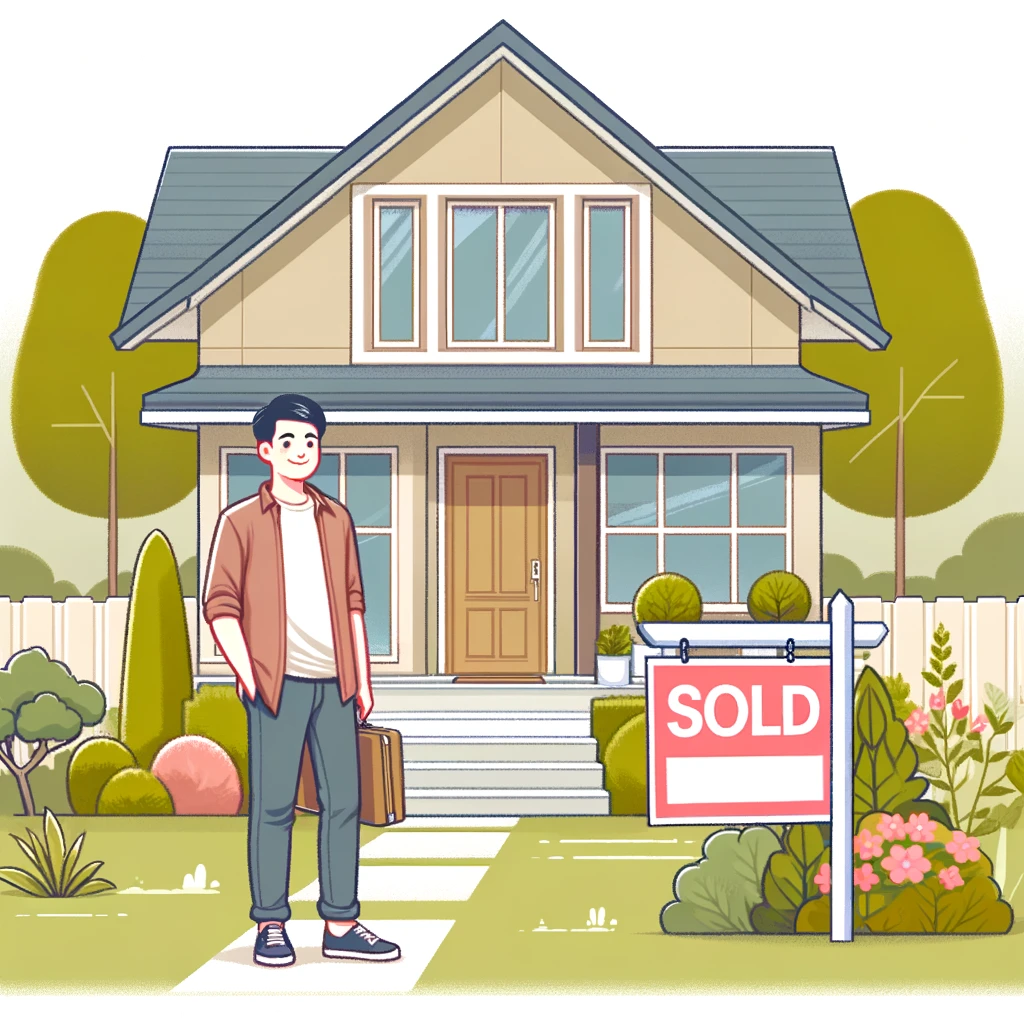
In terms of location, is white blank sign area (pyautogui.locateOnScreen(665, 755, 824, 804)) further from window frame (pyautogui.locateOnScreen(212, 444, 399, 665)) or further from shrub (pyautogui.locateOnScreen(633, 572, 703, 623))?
window frame (pyautogui.locateOnScreen(212, 444, 399, 665))

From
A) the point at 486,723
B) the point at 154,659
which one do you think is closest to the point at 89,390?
the point at 154,659

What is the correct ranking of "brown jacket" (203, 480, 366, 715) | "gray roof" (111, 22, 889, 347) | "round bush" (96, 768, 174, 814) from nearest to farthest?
1. "brown jacket" (203, 480, 366, 715)
2. "round bush" (96, 768, 174, 814)
3. "gray roof" (111, 22, 889, 347)

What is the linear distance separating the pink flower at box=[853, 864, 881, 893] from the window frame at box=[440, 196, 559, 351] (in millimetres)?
10246

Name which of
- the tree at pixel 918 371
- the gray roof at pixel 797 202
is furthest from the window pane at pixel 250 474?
the tree at pixel 918 371

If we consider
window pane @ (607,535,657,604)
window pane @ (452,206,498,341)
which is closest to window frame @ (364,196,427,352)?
window pane @ (452,206,498,341)

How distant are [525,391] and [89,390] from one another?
1298 centimetres

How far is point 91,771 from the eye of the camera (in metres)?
16.0

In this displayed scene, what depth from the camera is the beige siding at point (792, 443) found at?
19.3 m

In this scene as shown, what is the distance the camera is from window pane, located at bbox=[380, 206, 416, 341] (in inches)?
760

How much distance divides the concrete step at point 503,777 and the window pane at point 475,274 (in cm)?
545

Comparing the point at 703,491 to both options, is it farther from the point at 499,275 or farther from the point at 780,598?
the point at 499,275

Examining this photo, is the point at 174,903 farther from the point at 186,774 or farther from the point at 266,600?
the point at 186,774

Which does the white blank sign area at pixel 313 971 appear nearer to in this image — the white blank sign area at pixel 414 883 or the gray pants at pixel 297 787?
the gray pants at pixel 297 787

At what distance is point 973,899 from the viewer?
33.1ft
